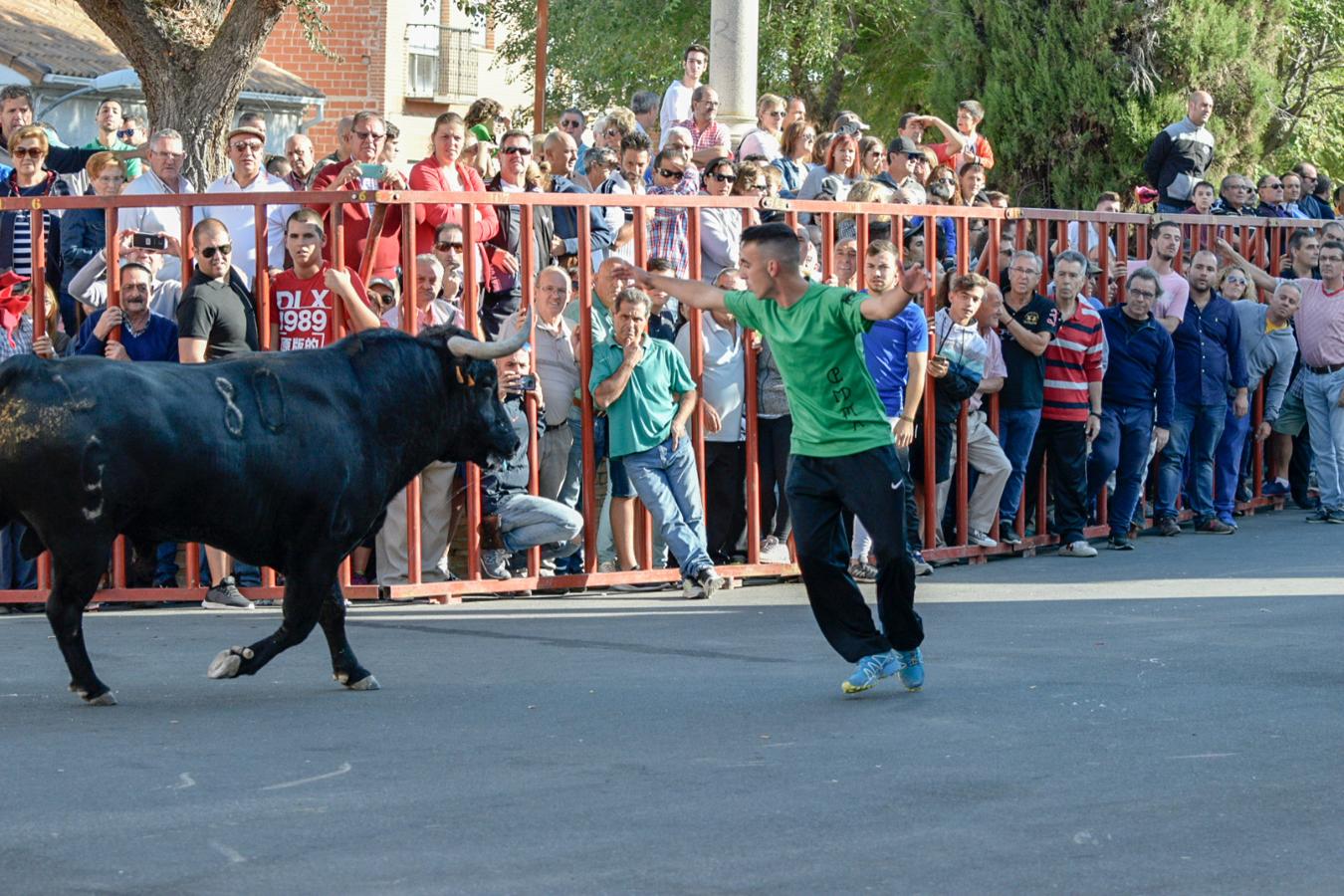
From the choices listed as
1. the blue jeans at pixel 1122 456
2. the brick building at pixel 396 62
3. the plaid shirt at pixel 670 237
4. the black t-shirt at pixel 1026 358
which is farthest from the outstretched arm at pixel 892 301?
the brick building at pixel 396 62

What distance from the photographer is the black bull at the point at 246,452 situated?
26.7 ft

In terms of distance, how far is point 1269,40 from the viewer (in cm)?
2636

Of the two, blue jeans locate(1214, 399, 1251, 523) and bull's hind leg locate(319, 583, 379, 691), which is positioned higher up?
blue jeans locate(1214, 399, 1251, 523)

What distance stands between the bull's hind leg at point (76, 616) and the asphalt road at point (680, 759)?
0.31ft

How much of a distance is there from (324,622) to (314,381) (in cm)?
102

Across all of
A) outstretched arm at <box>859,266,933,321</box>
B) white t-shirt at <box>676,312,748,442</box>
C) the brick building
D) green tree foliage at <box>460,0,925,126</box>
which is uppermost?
the brick building

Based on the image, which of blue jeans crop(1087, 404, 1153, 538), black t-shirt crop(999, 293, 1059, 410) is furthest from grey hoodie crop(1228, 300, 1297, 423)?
black t-shirt crop(999, 293, 1059, 410)

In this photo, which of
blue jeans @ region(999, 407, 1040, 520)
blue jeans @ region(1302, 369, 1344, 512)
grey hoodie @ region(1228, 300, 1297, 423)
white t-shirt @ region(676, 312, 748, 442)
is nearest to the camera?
white t-shirt @ region(676, 312, 748, 442)

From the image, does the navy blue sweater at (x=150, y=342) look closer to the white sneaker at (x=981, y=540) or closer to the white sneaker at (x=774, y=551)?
the white sneaker at (x=774, y=551)

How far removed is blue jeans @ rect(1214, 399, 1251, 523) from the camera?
16125 mm

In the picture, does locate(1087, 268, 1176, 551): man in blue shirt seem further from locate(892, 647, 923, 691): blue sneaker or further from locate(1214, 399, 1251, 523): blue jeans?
locate(892, 647, 923, 691): blue sneaker

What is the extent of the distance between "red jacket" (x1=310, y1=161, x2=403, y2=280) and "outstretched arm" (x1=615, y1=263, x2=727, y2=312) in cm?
317

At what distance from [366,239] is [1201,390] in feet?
22.9

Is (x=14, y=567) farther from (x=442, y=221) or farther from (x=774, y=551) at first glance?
(x=774, y=551)
